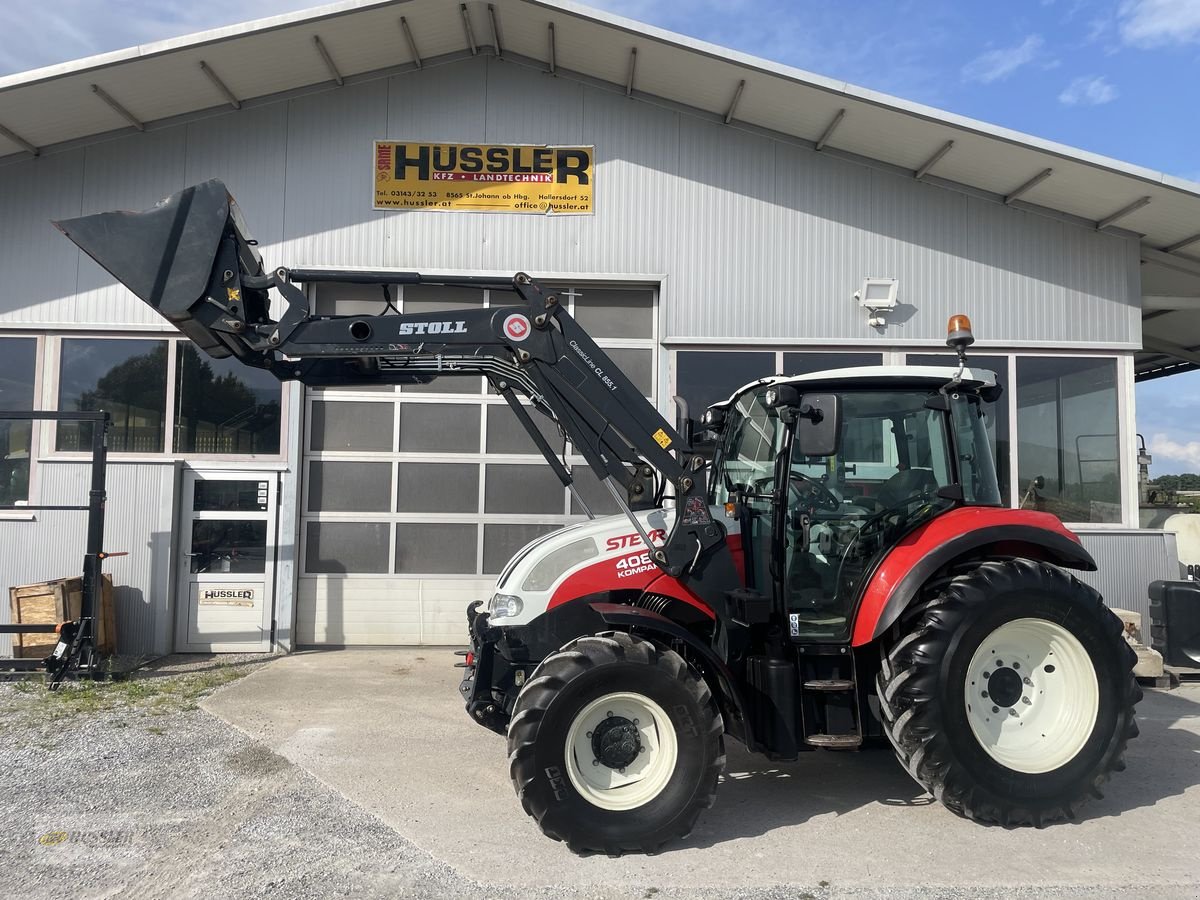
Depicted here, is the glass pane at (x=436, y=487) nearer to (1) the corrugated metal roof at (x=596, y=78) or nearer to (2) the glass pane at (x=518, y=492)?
(2) the glass pane at (x=518, y=492)

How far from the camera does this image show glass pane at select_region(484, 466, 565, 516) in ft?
29.5

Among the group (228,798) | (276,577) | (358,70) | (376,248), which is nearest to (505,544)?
(276,577)

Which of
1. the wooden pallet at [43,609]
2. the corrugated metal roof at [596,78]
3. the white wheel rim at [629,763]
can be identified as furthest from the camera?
the corrugated metal roof at [596,78]

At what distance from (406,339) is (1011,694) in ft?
12.9

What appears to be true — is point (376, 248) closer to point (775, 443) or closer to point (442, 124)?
point (442, 124)

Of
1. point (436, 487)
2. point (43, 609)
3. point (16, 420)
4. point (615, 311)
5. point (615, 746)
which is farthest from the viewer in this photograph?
point (615, 311)

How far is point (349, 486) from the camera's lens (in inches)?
353

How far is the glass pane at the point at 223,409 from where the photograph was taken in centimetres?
889

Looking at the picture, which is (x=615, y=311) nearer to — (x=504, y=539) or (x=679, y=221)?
(x=679, y=221)

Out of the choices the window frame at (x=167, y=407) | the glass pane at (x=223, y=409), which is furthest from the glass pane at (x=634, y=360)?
the glass pane at (x=223, y=409)

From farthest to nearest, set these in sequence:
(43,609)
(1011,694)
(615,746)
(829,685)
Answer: (43,609) < (1011,694) < (829,685) < (615,746)

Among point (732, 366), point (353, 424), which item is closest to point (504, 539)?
point (353, 424)

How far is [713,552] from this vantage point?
4527mm

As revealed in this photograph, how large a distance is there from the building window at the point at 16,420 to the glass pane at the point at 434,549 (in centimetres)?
401
